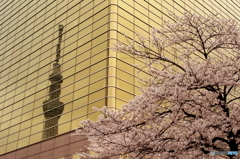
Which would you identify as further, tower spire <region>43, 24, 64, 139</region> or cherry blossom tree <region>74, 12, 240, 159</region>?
tower spire <region>43, 24, 64, 139</region>

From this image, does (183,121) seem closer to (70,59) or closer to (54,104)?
(54,104)

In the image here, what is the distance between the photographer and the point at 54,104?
104ft

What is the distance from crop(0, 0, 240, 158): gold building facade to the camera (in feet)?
91.4


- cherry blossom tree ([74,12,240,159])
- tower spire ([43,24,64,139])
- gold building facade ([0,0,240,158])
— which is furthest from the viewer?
tower spire ([43,24,64,139])

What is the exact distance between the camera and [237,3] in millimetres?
53125

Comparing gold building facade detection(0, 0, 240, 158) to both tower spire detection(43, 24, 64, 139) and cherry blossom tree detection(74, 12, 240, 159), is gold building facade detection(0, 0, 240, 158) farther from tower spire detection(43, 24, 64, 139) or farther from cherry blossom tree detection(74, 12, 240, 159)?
cherry blossom tree detection(74, 12, 240, 159)

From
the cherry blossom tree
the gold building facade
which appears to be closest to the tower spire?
the gold building facade

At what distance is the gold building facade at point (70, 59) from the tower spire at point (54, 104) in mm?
423

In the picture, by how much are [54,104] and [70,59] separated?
494cm

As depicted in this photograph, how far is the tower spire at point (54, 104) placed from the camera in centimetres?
3066

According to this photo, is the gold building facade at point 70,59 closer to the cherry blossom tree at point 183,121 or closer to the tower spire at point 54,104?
the tower spire at point 54,104

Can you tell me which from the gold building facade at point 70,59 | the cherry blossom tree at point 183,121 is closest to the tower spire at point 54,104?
the gold building facade at point 70,59

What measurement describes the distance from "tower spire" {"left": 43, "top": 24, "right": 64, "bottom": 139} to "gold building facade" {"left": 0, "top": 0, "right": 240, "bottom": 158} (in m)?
0.42

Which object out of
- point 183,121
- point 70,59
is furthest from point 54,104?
point 183,121
